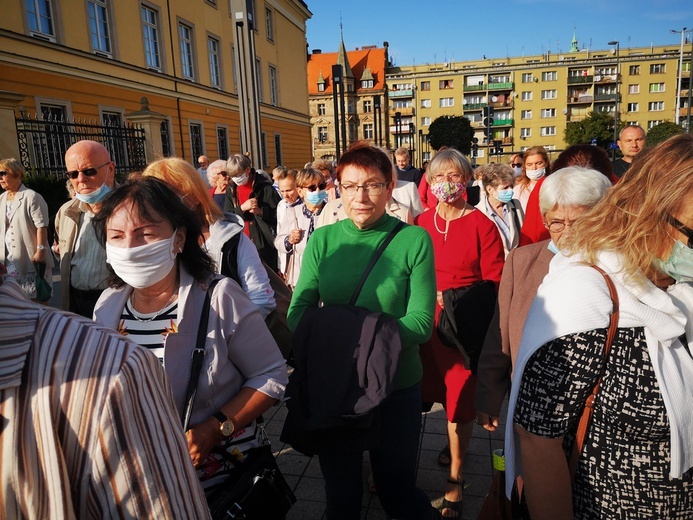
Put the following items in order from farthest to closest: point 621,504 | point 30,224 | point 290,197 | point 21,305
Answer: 1. point 290,197
2. point 30,224
3. point 621,504
4. point 21,305

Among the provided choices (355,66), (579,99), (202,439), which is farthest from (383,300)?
(579,99)

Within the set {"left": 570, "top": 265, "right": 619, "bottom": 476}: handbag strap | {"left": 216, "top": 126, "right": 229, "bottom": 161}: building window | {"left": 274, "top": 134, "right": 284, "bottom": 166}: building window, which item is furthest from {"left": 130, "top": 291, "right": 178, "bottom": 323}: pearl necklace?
{"left": 274, "top": 134, "right": 284, "bottom": 166}: building window

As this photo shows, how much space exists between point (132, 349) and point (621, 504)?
1.51 metres

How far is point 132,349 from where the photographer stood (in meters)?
0.95

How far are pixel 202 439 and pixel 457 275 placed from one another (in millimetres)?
2062

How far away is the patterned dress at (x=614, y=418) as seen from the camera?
4.59 ft

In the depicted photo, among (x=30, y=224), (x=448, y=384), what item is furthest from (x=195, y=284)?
(x=30, y=224)

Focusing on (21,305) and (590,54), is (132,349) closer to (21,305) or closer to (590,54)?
(21,305)

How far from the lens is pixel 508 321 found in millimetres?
2572

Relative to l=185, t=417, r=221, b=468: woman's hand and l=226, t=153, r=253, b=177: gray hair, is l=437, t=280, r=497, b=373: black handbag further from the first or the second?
l=226, t=153, r=253, b=177: gray hair

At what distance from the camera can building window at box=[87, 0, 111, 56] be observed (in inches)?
661

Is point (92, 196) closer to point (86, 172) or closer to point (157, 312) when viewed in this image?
point (86, 172)

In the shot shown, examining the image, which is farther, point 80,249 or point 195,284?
point 80,249

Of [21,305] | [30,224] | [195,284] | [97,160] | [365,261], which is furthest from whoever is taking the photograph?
[30,224]
